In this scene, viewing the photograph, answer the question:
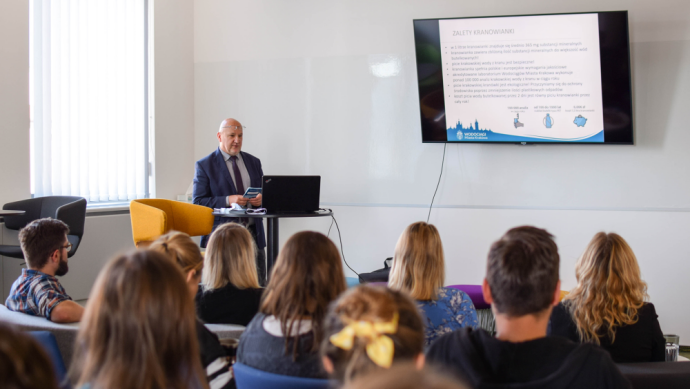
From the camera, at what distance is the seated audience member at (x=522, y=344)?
1191 mm

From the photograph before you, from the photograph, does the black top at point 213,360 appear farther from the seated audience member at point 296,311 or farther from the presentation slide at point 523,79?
the presentation slide at point 523,79

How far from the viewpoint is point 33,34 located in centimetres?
422

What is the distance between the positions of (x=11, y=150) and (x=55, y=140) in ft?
1.69

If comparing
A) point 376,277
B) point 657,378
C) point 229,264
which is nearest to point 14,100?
point 229,264

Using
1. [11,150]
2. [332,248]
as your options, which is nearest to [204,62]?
[11,150]

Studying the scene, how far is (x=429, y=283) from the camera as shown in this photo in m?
2.05

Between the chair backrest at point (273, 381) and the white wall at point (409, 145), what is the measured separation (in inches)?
146

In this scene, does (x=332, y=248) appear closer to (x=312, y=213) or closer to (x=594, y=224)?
(x=312, y=213)

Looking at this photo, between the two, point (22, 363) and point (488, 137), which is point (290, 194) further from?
point (22, 363)

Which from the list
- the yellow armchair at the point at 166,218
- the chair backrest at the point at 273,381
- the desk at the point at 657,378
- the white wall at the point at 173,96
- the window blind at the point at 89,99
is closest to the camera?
the chair backrest at the point at 273,381

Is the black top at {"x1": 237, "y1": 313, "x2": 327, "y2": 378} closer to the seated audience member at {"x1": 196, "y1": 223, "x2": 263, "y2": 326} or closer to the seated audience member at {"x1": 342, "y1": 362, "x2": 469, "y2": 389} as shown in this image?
the seated audience member at {"x1": 196, "y1": 223, "x2": 263, "y2": 326}

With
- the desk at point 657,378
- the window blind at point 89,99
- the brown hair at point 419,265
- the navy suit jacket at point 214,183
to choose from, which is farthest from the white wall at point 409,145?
the desk at point 657,378

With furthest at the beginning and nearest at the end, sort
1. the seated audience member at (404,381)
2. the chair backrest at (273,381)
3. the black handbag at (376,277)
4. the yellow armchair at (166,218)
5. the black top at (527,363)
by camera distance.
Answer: the black handbag at (376,277) < the yellow armchair at (166,218) < the chair backrest at (273,381) < the black top at (527,363) < the seated audience member at (404,381)

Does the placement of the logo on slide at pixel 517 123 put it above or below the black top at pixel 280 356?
above
